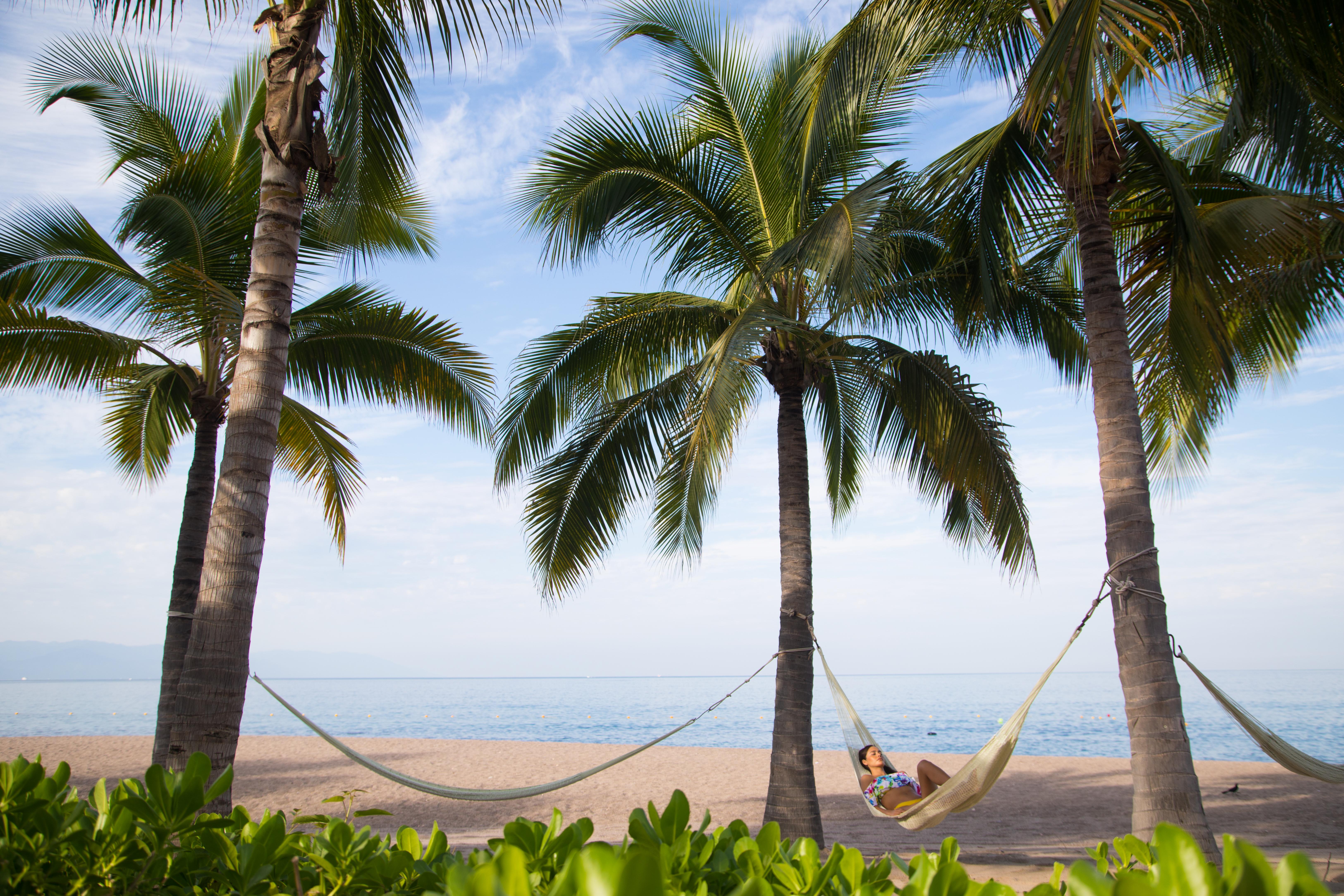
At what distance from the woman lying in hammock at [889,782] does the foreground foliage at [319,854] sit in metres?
3.90

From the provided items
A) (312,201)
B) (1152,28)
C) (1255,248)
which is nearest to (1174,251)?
(1255,248)

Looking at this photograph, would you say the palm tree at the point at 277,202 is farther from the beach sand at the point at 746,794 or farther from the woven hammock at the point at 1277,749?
the woven hammock at the point at 1277,749

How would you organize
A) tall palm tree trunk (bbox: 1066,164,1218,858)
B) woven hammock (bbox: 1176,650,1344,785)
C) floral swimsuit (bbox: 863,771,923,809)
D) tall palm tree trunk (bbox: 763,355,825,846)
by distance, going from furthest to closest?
tall palm tree trunk (bbox: 763,355,825,846) < floral swimsuit (bbox: 863,771,923,809) < woven hammock (bbox: 1176,650,1344,785) < tall palm tree trunk (bbox: 1066,164,1218,858)

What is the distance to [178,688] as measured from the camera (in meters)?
3.22

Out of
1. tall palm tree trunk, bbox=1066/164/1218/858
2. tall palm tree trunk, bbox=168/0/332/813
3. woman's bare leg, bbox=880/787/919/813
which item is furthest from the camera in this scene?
woman's bare leg, bbox=880/787/919/813

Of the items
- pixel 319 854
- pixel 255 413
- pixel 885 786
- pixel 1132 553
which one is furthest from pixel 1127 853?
pixel 885 786

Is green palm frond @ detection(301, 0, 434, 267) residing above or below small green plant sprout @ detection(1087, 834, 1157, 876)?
above

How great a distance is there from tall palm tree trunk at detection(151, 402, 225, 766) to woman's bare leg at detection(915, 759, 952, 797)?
4.95 m

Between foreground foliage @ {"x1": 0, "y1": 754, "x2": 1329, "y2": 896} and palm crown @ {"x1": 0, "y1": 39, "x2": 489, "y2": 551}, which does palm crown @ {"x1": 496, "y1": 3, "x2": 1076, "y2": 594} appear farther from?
foreground foliage @ {"x1": 0, "y1": 754, "x2": 1329, "y2": 896}

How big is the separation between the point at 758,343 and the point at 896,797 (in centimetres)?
296

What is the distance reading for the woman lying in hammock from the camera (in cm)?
531

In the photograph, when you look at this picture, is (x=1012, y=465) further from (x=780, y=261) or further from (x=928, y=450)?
(x=780, y=261)

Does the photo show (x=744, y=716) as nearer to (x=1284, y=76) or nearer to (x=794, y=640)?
(x=794, y=640)

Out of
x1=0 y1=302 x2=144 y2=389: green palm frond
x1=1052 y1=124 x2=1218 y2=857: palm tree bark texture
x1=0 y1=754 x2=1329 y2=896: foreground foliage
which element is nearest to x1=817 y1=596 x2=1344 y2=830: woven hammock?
x1=1052 y1=124 x2=1218 y2=857: palm tree bark texture
